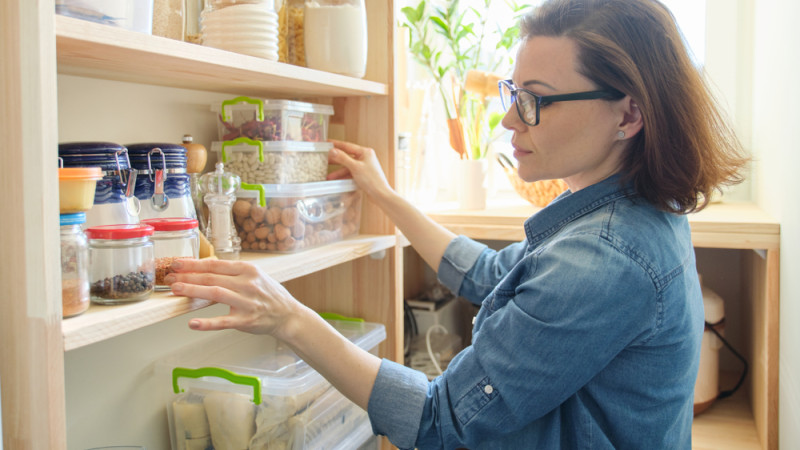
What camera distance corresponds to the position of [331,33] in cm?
118

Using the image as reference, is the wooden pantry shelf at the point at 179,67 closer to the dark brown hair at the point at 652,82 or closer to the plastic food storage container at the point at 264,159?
the plastic food storage container at the point at 264,159

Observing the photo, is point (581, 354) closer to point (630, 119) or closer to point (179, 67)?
point (630, 119)

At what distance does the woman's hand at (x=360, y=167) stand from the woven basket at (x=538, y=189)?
0.45 metres

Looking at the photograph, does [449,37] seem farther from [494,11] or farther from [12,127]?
[12,127]

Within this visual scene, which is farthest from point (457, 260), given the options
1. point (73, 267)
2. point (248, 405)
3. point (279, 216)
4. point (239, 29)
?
point (73, 267)

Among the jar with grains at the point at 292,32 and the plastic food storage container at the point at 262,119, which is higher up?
the jar with grains at the point at 292,32

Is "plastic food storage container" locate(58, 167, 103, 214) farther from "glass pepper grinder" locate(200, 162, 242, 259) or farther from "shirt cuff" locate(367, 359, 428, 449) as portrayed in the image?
"shirt cuff" locate(367, 359, 428, 449)

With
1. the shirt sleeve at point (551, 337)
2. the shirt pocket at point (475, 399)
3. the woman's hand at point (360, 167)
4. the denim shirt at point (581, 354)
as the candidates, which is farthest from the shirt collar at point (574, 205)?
the woman's hand at point (360, 167)

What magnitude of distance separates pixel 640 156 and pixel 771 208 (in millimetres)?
724

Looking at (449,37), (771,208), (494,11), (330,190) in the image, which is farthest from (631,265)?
(494,11)

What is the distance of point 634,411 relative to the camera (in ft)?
2.90

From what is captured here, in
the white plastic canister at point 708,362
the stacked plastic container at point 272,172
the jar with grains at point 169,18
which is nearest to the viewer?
the jar with grains at point 169,18

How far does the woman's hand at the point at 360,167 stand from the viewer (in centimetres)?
131

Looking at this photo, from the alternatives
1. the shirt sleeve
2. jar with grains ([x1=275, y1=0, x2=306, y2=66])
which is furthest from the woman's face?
jar with grains ([x1=275, y1=0, x2=306, y2=66])
